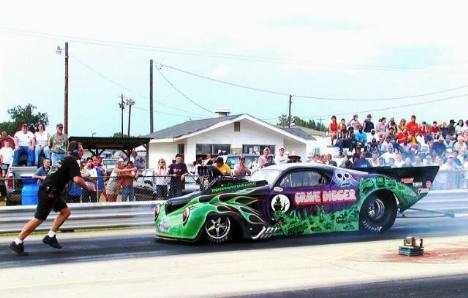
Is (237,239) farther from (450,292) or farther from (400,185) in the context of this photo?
(450,292)

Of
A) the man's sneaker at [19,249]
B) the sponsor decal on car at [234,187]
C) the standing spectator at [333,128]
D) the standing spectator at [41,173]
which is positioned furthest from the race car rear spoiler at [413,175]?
the standing spectator at [333,128]

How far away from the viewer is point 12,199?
14633 millimetres

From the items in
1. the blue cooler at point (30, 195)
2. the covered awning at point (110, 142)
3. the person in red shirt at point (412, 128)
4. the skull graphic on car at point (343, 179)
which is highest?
the person in red shirt at point (412, 128)

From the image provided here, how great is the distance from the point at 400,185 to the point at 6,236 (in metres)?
7.56

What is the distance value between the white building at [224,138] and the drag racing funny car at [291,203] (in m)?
20.9

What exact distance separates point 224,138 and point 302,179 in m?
23.2

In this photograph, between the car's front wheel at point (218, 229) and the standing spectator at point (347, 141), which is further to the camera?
the standing spectator at point (347, 141)

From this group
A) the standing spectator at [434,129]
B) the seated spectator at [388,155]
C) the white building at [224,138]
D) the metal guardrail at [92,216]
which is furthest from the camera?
the white building at [224,138]

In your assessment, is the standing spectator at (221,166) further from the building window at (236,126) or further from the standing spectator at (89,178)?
the building window at (236,126)

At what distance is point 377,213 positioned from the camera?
1162 cm

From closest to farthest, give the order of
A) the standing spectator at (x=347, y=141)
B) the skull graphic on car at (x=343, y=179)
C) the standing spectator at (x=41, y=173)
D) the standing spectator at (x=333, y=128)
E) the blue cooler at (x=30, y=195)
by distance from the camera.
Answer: the skull graphic on car at (x=343, y=179)
the standing spectator at (x=41, y=173)
the blue cooler at (x=30, y=195)
the standing spectator at (x=347, y=141)
the standing spectator at (x=333, y=128)

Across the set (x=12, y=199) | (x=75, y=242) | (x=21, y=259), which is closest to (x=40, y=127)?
(x=12, y=199)

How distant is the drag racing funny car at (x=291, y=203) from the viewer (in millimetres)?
10242

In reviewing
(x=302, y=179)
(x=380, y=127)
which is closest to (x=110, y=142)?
(x=380, y=127)
